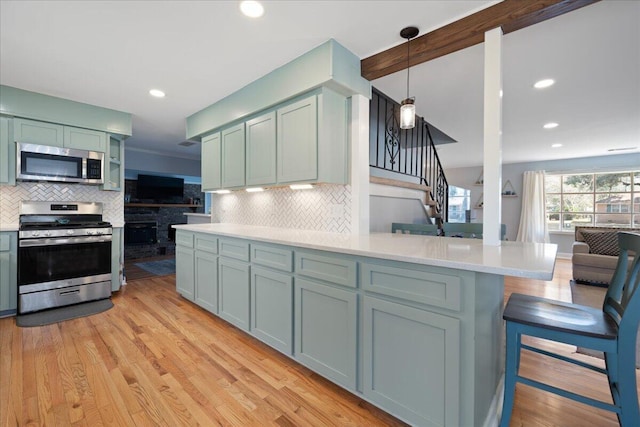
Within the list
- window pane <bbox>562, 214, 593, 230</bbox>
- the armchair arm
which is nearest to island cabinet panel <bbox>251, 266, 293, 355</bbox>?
the armchair arm

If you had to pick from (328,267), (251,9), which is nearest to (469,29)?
(251,9)

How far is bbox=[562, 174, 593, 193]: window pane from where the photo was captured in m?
7.14

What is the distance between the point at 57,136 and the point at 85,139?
271 millimetres

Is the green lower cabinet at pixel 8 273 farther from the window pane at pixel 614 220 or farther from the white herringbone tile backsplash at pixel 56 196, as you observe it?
the window pane at pixel 614 220

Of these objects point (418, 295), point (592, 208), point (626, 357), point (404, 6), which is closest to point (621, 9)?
point (404, 6)

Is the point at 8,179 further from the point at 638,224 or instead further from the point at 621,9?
the point at 638,224

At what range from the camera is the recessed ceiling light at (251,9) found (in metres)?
1.84

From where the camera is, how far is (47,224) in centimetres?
323

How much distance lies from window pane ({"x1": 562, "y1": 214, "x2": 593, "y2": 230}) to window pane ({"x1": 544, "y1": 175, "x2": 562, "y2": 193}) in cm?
74

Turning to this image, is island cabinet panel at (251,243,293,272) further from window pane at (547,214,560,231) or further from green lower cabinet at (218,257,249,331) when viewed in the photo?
window pane at (547,214,560,231)

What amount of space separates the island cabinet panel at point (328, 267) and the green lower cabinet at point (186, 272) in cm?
184

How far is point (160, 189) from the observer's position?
23.0ft

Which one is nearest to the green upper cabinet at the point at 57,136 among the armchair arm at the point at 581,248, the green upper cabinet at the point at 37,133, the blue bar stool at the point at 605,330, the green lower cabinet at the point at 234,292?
the green upper cabinet at the point at 37,133

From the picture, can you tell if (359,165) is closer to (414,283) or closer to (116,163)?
(414,283)
